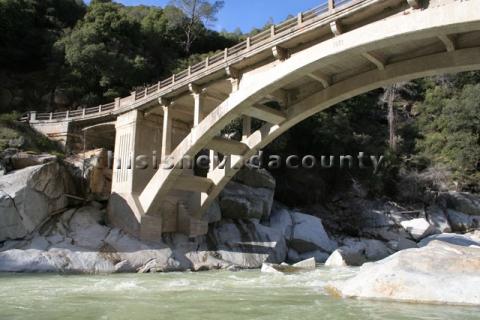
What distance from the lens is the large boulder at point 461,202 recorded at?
30.9 m

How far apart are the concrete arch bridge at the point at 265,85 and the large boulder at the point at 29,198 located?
268 cm

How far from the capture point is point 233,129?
29156 mm

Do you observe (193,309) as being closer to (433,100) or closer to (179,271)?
(179,271)

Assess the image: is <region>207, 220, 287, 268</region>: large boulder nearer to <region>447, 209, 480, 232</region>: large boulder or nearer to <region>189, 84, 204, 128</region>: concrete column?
<region>189, 84, 204, 128</region>: concrete column

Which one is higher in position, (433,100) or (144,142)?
(433,100)

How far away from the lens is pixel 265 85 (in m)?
14.9

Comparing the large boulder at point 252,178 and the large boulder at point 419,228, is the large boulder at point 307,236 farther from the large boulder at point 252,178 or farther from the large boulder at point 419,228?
the large boulder at point 419,228

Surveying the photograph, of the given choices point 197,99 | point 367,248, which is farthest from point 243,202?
point 367,248

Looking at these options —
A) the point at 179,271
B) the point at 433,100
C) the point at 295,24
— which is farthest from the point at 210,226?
the point at 433,100

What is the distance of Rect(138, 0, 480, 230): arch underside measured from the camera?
36.1 feet

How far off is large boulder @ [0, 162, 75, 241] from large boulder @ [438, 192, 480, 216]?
25.2 meters

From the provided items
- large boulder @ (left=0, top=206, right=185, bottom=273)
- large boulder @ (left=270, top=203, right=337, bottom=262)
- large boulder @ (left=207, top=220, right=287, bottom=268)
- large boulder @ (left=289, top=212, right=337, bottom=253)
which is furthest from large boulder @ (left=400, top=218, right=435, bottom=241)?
large boulder @ (left=0, top=206, right=185, bottom=273)

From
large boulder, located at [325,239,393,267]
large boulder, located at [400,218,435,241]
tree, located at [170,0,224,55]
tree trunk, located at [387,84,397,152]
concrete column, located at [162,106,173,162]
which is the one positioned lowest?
large boulder, located at [325,239,393,267]

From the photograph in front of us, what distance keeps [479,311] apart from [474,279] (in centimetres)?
87
